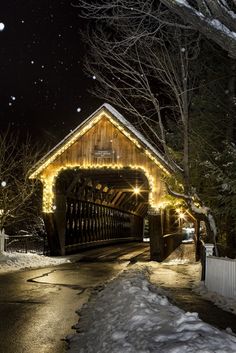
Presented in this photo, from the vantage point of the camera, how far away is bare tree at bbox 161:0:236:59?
6277 millimetres

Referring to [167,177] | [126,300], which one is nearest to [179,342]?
[126,300]

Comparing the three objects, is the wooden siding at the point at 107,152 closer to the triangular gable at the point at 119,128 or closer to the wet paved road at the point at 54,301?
the triangular gable at the point at 119,128

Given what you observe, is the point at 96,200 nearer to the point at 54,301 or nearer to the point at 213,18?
the point at 54,301

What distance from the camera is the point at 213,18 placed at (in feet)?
21.1

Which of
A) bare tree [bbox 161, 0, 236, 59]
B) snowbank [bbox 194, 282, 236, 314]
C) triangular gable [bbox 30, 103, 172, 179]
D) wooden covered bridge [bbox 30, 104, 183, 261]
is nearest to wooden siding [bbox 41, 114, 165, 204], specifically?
wooden covered bridge [bbox 30, 104, 183, 261]

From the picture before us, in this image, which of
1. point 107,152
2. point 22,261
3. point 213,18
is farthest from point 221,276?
point 107,152

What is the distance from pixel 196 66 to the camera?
17844 mm

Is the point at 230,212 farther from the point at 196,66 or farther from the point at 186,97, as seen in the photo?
the point at 196,66

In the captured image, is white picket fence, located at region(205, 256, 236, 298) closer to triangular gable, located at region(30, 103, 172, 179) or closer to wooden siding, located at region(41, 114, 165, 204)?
triangular gable, located at region(30, 103, 172, 179)

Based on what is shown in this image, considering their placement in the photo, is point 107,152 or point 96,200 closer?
point 107,152

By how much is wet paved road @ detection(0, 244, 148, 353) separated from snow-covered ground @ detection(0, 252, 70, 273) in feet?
4.35

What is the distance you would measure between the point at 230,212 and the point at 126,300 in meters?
7.20

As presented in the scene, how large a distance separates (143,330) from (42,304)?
484cm

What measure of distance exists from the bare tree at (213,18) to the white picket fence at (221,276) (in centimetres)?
710
